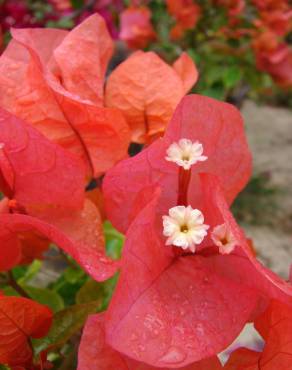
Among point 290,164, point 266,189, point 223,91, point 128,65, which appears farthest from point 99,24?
point 290,164

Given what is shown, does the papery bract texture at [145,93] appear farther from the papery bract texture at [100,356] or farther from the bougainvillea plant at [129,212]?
the papery bract texture at [100,356]

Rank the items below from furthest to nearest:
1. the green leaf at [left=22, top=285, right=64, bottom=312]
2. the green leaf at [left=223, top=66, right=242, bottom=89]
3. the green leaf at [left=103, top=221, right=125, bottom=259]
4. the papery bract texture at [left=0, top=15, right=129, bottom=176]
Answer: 1. the green leaf at [left=223, top=66, right=242, bottom=89]
2. the green leaf at [left=103, top=221, right=125, bottom=259]
3. the green leaf at [left=22, top=285, right=64, bottom=312]
4. the papery bract texture at [left=0, top=15, right=129, bottom=176]

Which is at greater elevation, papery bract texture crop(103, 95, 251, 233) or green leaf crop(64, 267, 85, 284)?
papery bract texture crop(103, 95, 251, 233)

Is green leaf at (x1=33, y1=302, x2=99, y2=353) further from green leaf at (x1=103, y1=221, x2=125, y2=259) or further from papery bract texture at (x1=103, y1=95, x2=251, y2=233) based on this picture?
green leaf at (x1=103, y1=221, x2=125, y2=259)

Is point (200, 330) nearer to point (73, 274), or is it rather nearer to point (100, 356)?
point (100, 356)

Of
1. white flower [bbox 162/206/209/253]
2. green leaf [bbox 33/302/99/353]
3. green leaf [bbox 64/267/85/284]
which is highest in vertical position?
white flower [bbox 162/206/209/253]

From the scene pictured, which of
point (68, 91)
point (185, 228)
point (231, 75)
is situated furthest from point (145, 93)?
point (231, 75)

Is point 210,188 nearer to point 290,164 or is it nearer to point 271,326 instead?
point 271,326

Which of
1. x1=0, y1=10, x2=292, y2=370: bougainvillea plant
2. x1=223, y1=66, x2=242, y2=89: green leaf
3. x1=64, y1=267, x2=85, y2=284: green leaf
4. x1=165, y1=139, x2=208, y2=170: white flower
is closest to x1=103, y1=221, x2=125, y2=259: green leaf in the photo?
x1=64, y1=267, x2=85, y2=284: green leaf

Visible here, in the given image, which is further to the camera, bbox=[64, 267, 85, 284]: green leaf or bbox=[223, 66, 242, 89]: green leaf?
bbox=[223, 66, 242, 89]: green leaf
